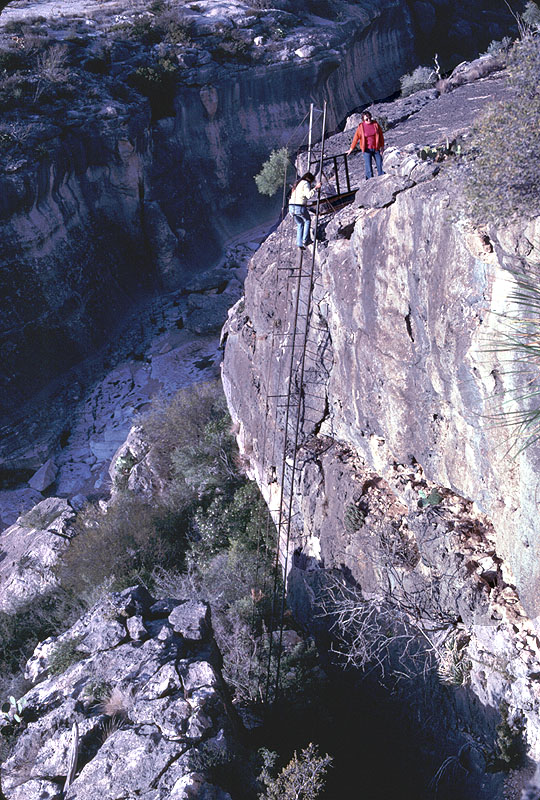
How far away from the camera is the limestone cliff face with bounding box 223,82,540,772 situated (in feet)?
24.3

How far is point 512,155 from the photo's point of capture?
264 inches

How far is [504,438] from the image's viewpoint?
742 cm

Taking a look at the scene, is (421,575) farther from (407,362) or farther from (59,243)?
(59,243)

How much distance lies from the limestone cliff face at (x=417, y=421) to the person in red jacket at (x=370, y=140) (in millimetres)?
254

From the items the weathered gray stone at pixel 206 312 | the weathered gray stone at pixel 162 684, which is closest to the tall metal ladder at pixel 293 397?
the weathered gray stone at pixel 162 684

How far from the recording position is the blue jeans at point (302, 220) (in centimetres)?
1070

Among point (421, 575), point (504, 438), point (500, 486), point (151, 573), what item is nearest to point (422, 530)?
point (421, 575)

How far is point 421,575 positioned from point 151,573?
779 centimetres

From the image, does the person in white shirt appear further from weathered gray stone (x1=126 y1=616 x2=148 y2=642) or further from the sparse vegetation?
the sparse vegetation

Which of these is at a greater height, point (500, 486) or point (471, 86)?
point (471, 86)

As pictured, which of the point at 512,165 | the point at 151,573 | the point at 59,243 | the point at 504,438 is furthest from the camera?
the point at 59,243

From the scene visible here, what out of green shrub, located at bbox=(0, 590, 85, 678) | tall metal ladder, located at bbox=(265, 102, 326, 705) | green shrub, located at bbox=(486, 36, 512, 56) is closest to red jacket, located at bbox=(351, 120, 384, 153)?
tall metal ladder, located at bbox=(265, 102, 326, 705)

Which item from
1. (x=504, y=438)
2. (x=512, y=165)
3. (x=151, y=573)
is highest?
(x=512, y=165)

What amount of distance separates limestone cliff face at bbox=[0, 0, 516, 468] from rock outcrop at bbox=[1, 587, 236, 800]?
44.5 ft
